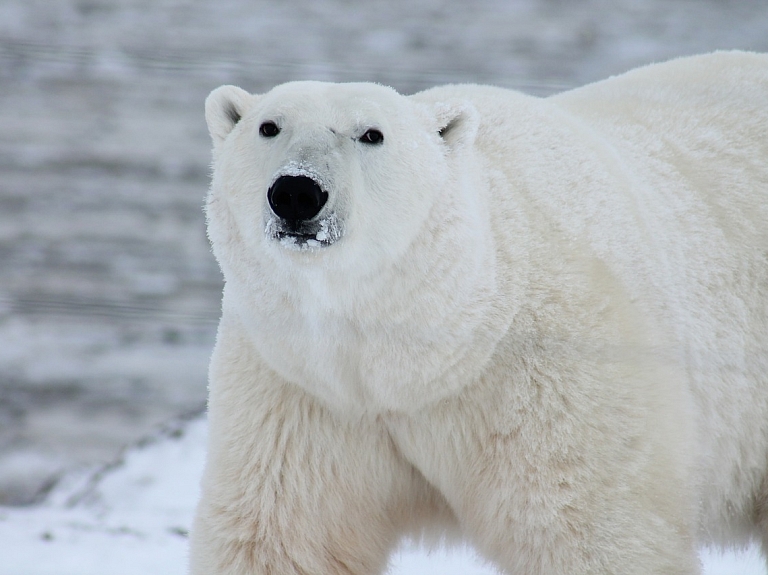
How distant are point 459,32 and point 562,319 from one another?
141 centimetres

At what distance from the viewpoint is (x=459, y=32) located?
3158mm

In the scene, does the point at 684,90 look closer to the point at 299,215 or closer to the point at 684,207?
the point at 684,207

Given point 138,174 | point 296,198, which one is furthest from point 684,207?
point 138,174

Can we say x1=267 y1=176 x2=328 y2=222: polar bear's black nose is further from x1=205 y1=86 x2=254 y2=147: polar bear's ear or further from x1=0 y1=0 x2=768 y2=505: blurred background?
x1=205 y1=86 x2=254 y2=147: polar bear's ear

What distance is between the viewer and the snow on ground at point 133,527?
3.25 metres

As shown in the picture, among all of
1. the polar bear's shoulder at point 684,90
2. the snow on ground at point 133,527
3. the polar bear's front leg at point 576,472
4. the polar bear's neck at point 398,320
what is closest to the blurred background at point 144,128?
the polar bear's shoulder at point 684,90

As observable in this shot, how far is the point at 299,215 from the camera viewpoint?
6.18 ft

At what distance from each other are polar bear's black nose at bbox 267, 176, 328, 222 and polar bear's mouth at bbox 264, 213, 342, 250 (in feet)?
0.05

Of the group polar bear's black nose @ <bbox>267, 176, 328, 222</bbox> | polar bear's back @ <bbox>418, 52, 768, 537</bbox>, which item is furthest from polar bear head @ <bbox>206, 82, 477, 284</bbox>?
polar bear's back @ <bbox>418, 52, 768, 537</bbox>

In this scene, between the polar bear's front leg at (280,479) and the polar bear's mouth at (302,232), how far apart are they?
0.52 meters

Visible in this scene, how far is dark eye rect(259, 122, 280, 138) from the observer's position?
210 cm

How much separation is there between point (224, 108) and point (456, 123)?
0.59 meters

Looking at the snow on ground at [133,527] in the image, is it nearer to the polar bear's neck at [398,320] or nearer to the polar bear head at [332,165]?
the polar bear's neck at [398,320]

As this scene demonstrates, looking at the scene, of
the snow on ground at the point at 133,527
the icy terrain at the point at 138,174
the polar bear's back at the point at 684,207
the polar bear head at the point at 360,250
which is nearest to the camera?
the polar bear head at the point at 360,250
